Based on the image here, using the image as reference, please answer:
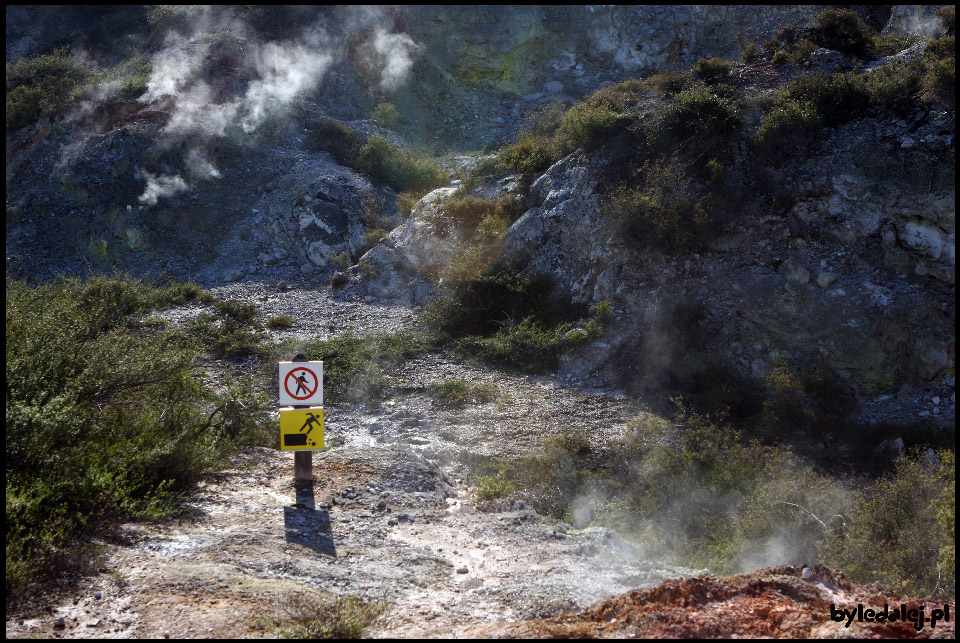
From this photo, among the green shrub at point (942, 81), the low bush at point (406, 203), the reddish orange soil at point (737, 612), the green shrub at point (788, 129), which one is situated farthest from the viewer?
the low bush at point (406, 203)

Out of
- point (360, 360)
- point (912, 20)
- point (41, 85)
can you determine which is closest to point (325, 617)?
point (360, 360)

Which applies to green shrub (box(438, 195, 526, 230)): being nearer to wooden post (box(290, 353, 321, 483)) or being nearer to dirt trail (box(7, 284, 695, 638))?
dirt trail (box(7, 284, 695, 638))

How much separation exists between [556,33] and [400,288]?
12.1m

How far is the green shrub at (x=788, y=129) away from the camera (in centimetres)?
884

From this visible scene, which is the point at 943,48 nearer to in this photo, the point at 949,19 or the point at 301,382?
the point at 949,19

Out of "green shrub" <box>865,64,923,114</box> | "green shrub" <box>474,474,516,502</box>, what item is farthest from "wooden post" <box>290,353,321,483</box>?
"green shrub" <box>865,64,923,114</box>

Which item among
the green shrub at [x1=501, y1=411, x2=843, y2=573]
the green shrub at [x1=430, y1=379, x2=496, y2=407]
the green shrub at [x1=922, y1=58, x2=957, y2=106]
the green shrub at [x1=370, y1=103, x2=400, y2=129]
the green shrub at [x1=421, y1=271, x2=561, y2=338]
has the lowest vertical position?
the green shrub at [x1=501, y1=411, x2=843, y2=573]

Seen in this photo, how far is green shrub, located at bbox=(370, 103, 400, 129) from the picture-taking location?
16.3m

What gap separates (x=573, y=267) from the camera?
9695 mm

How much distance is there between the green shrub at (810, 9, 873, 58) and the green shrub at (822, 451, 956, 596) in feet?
28.9

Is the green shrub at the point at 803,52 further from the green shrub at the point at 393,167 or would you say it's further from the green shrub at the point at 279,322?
the green shrub at the point at 279,322

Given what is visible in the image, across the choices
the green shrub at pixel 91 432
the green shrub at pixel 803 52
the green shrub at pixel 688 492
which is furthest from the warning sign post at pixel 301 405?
the green shrub at pixel 803 52

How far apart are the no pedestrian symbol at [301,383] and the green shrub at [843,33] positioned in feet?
36.6

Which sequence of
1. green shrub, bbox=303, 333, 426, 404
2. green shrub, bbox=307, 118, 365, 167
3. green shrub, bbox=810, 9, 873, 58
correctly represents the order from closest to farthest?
1. green shrub, bbox=303, 333, 426, 404
2. green shrub, bbox=810, 9, 873, 58
3. green shrub, bbox=307, 118, 365, 167
